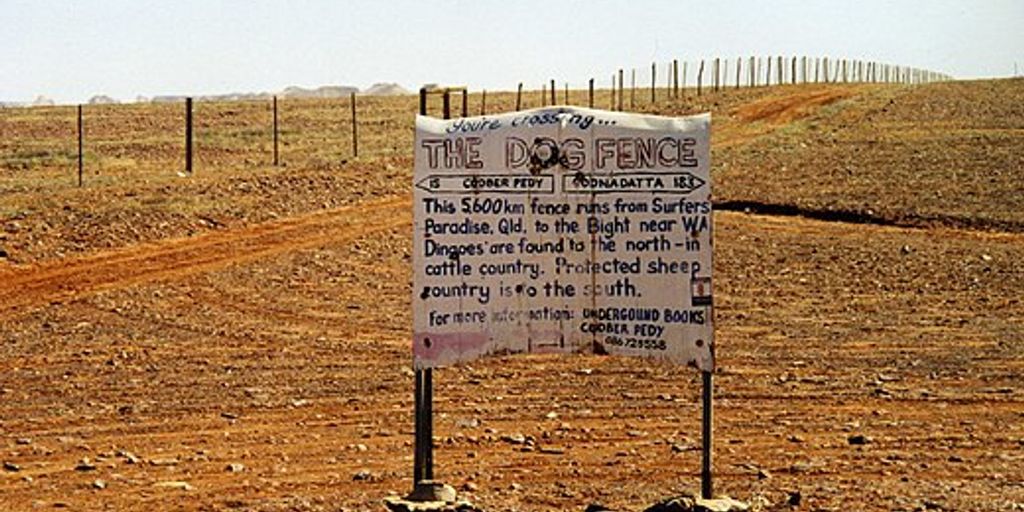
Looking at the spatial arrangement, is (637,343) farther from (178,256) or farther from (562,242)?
(178,256)

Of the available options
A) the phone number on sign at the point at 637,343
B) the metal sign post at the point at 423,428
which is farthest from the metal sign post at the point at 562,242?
A: the metal sign post at the point at 423,428

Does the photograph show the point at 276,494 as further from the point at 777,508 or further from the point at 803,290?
the point at 803,290

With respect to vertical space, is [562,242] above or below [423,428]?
above

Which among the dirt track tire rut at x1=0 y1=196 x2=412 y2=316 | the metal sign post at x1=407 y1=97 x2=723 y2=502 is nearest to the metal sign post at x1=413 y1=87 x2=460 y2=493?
the metal sign post at x1=407 y1=97 x2=723 y2=502

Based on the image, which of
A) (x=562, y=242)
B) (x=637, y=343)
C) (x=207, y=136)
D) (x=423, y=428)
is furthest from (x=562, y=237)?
(x=207, y=136)

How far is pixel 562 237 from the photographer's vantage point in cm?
759

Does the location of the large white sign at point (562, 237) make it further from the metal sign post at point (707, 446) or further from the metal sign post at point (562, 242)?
the metal sign post at point (707, 446)

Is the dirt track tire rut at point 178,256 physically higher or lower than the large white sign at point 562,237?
lower

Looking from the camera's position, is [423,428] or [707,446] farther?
[423,428]

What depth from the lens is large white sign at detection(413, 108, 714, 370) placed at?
24.6 feet

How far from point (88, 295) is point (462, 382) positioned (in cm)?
612

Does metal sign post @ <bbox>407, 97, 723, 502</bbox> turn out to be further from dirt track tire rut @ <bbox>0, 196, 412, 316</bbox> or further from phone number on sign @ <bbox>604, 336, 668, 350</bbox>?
dirt track tire rut @ <bbox>0, 196, 412, 316</bbox>

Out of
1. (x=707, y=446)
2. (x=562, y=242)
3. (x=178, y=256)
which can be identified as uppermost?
(x=562, y=242)

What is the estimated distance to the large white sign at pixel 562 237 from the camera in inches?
295
